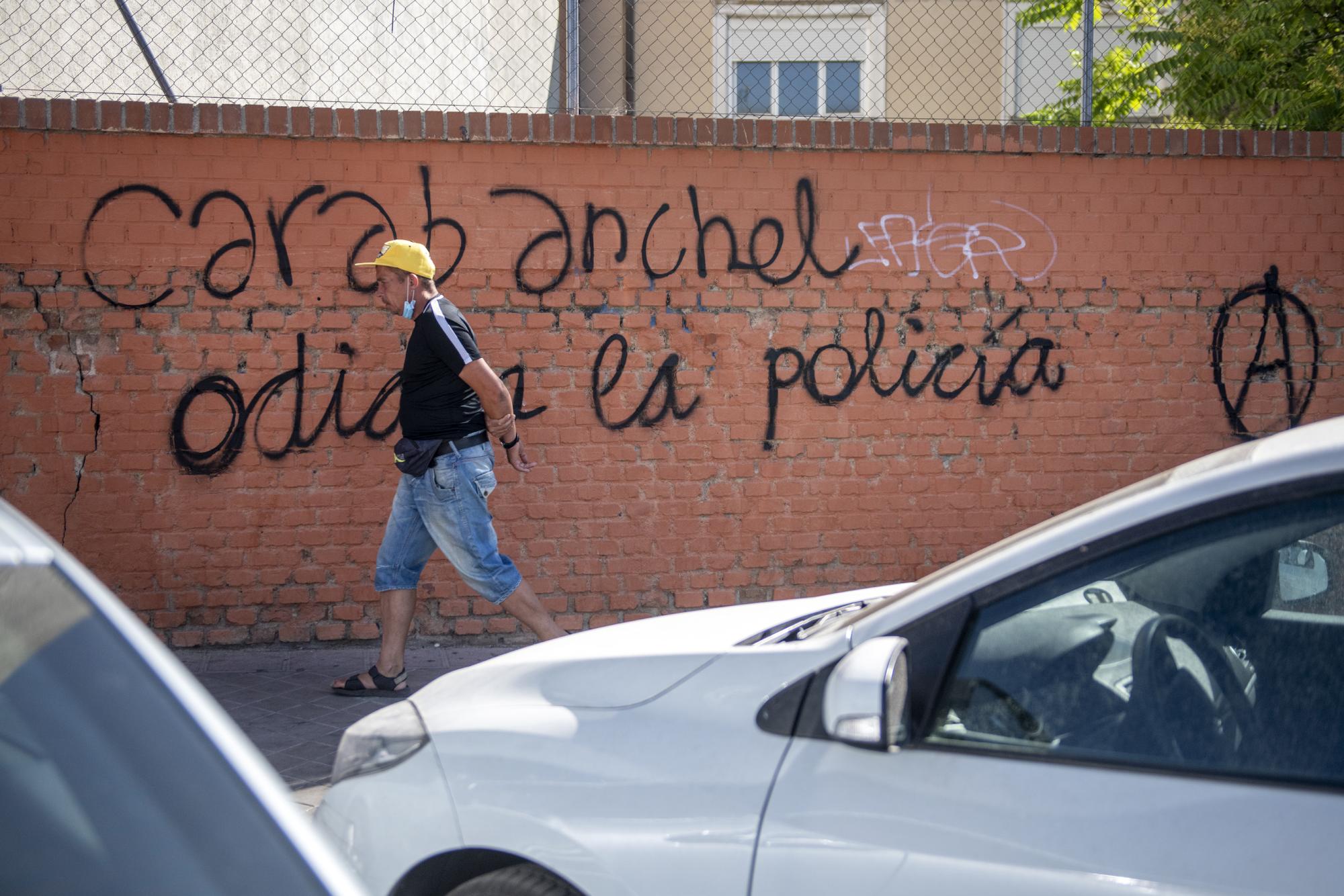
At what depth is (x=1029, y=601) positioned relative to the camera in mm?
1974

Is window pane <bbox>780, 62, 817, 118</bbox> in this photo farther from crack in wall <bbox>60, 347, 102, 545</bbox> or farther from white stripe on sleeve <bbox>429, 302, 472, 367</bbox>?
Answer: crack in wall <bbox>60, 347, 102, 545</bbox>

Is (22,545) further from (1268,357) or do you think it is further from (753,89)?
(753,89)

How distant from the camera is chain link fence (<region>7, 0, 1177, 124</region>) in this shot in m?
5.86

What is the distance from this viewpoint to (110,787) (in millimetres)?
1111

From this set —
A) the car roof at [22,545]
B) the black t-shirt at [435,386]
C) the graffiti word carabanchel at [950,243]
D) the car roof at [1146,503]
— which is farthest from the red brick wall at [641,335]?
the car roof at [22,545]

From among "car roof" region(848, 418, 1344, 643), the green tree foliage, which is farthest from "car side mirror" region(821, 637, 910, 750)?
the green tree foliage

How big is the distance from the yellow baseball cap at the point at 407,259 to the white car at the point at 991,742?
2.92 meters

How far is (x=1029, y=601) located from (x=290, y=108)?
449cm

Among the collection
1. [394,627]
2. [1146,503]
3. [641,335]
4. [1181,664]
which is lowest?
[394,627]

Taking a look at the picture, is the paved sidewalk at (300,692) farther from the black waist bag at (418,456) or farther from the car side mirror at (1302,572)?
the car side mirror at (1302,572)

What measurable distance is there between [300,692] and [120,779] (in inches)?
162

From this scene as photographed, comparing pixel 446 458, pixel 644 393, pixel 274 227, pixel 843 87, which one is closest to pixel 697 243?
pixel 644 393

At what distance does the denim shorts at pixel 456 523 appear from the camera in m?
4.65

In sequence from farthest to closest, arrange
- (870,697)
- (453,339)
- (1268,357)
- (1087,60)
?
(1087,60) < (1268,357) < (453,339) < (870,697)
